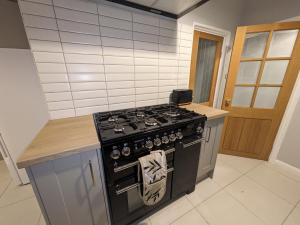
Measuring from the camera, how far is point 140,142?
38.1 inches

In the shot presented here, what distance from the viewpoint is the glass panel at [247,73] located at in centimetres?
191

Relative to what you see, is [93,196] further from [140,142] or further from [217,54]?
[217,54]

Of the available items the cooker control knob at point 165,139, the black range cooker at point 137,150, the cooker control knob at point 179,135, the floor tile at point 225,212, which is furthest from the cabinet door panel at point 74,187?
the floor tile at point 225,212

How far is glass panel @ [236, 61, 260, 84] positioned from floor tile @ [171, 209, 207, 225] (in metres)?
1.84

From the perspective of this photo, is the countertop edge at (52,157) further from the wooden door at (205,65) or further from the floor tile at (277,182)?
the floor tile at (277,182)

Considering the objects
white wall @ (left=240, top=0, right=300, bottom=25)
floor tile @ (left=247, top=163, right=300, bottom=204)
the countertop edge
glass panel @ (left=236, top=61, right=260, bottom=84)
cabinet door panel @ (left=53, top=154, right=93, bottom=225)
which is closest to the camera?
the countertop edge

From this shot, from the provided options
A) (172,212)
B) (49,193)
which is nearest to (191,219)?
(172,212)

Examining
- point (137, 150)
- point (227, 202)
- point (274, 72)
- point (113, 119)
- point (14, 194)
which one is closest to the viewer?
point (137, 150)

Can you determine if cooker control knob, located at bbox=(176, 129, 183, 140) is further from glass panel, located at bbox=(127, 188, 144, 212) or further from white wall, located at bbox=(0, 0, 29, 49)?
white wall, located at bbox=(0, 0, 29, 49)

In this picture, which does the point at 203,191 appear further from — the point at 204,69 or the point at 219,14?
the point at 219,14

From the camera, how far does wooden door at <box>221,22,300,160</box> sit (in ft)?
5.58

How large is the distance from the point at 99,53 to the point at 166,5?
81 cm

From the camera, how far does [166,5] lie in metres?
1.31

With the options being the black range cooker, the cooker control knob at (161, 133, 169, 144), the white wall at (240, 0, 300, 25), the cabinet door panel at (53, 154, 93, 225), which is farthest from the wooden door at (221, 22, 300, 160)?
the cabinet door panel at (53, 154, 93, 225)
